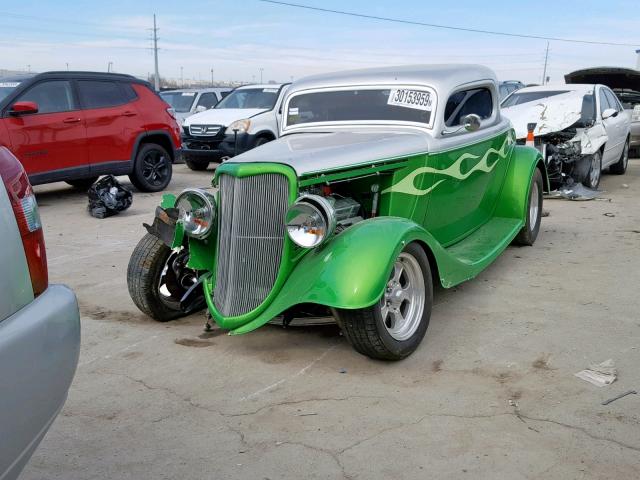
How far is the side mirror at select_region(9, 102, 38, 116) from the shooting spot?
8.95 m

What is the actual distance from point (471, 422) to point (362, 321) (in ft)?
2.72

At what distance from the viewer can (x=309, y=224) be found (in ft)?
12.6

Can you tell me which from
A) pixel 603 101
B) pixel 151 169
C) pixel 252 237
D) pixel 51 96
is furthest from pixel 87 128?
pixel 603 101

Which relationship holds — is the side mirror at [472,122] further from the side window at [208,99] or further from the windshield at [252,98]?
the side window at [208,99]

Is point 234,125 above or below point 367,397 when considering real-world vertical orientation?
above

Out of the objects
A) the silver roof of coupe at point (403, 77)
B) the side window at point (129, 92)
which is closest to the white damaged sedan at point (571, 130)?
the silver roof of coupe at point (403, 77)

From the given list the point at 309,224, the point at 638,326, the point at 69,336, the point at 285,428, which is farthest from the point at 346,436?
the point at 638,326

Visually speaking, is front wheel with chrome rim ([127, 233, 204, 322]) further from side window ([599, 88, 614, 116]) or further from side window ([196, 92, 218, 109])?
side window ([196, 92, 218, 109])

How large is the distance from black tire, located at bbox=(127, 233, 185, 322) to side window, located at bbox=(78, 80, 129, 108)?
6.07 metres

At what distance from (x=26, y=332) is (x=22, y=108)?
796cm

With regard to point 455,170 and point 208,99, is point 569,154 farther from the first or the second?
point 208,99

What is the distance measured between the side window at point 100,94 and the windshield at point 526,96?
662 cm

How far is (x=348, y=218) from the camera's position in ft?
15.0

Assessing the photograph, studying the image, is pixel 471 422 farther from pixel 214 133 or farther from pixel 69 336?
pixel 214 133
